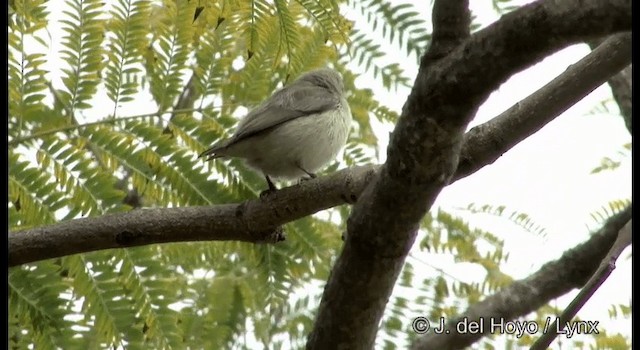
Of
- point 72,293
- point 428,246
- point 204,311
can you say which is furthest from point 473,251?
point 72,293

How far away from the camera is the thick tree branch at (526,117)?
2.98m

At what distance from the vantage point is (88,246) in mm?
3244

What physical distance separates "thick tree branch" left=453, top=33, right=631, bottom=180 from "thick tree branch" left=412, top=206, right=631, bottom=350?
0.68 meters

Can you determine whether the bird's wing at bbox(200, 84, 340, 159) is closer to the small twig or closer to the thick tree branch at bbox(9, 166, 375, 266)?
the thick tree branch at bbox(9, 166, 375, 266)

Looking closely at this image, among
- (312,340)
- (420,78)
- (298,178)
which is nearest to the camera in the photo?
(420,78)

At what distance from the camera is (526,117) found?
3113mm

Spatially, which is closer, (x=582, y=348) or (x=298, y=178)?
(x=582, y=348)

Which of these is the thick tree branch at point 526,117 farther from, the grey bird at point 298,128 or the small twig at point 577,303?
the grey bird at point 298,128

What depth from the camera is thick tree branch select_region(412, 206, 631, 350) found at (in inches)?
141

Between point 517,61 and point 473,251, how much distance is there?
100 inches

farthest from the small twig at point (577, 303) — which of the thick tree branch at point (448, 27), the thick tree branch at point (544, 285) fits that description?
the thick tree branch at point (448, 27)

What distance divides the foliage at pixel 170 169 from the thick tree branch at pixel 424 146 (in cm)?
100

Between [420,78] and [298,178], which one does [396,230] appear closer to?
[420,78]

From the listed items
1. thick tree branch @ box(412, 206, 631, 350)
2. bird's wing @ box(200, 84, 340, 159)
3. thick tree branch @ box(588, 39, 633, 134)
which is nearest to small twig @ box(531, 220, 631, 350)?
thick tree branch @ box(412, 206, 631, 350)
